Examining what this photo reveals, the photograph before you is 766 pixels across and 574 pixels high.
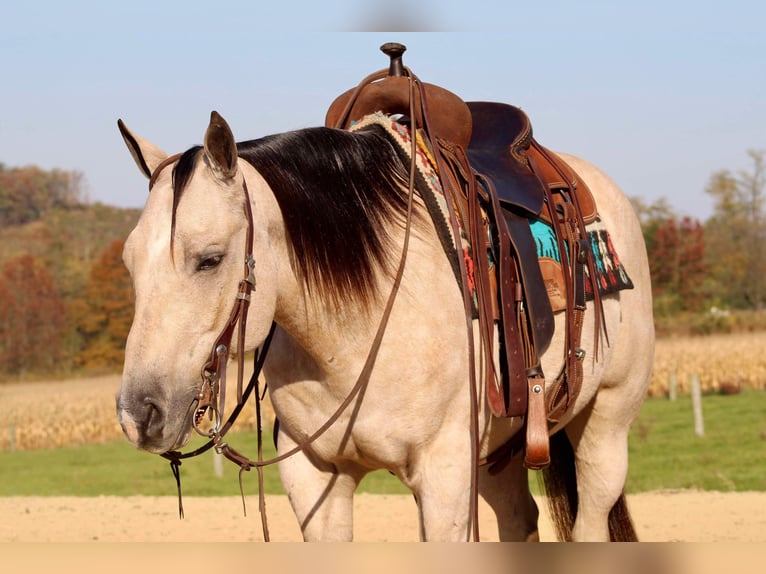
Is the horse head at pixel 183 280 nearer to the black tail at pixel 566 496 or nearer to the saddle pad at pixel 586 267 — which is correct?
the saddle pad at pixel 586 267

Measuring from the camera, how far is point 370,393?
8.73 ft

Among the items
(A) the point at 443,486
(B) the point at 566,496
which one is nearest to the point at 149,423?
(A) the point at 443,486

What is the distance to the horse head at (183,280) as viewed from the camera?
2158 millimetres

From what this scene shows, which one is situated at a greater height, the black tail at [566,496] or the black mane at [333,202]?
the black mane at [333,202]

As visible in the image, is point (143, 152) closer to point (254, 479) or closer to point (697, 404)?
point (254, 479)

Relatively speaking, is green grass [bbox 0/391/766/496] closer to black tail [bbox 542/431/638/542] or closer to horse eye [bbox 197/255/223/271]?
black tail [bbox 542/431/638/542]

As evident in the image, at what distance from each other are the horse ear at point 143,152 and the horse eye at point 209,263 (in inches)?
17.8

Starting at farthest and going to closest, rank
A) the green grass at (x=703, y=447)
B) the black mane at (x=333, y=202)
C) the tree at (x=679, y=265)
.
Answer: the tree at (x=679, y=265) → the green grass at (x=703, y=447) → the black mane at (x=333, y=202)

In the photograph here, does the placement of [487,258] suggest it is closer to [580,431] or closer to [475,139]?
[475,139]

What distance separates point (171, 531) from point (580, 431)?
15.4ft

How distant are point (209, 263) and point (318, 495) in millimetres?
1008

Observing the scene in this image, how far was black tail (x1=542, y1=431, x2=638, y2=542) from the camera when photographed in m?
4.00

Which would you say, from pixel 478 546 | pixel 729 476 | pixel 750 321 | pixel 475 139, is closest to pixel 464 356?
pixel 475 139

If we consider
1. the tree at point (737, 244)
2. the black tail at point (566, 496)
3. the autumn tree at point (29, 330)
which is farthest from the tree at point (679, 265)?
the black tail at point (566, 496)
